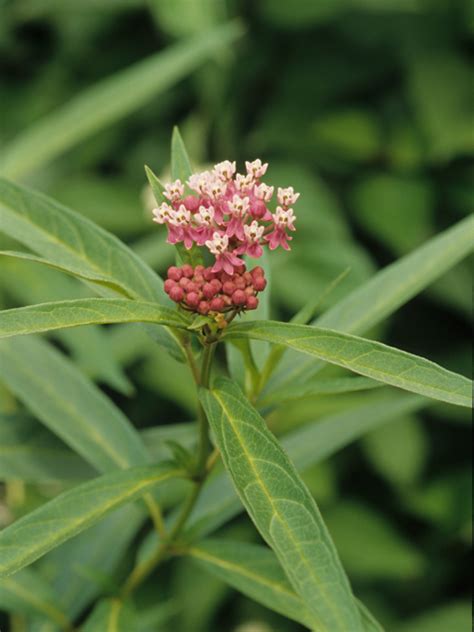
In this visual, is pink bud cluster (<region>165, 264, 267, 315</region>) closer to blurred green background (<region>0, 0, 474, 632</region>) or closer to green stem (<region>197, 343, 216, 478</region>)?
green stem (<region>197, 343, 216, 478</region>)

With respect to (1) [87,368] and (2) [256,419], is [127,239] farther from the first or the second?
(2) [256,419]

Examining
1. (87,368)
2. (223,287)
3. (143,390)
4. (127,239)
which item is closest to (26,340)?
(87,368)

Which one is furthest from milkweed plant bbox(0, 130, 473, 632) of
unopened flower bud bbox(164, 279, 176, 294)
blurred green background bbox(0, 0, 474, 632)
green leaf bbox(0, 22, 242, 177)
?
blurred green background bbox(0, 0, 474, 632)

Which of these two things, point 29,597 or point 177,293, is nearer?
point 177,293

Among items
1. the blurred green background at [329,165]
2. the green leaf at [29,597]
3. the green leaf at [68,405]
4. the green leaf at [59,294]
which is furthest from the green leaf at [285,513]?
the blurred green background at [329,165]

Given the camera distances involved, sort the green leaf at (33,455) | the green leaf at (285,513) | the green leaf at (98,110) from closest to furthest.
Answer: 1. the green leaf at (285,513)
2. the green leaf at (33,455)
3. the green leaf at (98,110)

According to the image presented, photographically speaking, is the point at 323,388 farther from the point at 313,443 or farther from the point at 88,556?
the point at 88,556

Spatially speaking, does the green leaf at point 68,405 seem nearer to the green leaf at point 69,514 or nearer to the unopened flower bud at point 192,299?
the green leaf at point 69,514

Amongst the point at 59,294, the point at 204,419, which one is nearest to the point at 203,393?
the point at 204,419
